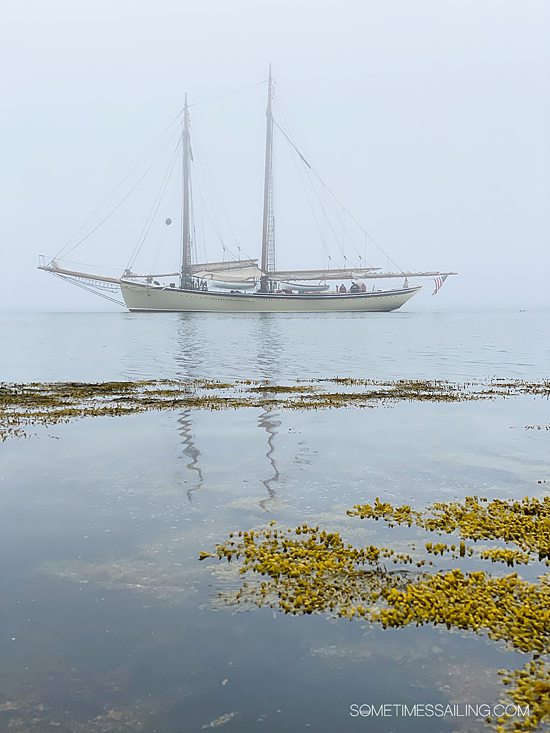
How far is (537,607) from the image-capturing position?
24.5ft

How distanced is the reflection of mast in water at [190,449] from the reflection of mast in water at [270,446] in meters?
1.40

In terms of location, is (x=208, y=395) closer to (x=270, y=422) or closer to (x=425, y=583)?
(x=270, y=422)

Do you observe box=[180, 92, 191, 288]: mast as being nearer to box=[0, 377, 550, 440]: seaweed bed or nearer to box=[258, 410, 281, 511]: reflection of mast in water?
box=[0, 377, 550, 440]: seaweed bed

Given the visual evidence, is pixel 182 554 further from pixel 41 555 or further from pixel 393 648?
pixel 393 648

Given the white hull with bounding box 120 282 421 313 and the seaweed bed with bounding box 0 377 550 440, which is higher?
the white hull with bounding box 120 282 421 313

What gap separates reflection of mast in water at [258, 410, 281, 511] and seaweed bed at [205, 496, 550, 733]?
178 centimetres

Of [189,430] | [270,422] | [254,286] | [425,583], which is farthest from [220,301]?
[425,583]

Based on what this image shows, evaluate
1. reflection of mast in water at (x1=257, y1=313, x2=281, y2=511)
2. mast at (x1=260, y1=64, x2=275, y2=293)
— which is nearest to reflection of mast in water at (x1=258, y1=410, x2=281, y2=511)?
reflection of mast in water at (x1=257, y1=313, x2=281, y2=511)

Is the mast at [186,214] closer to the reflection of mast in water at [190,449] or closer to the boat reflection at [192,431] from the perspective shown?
the boat reflection at [192,431]

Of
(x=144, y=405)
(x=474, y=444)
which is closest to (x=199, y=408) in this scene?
(x=144, y=405)

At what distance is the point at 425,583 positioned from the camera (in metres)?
8.23

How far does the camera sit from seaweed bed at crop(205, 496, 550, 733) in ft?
22.3

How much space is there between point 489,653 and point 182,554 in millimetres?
4472

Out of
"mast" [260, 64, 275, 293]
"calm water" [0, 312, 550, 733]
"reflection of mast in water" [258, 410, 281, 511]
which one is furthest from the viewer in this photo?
"mast" [260, 64, 275, 293]
